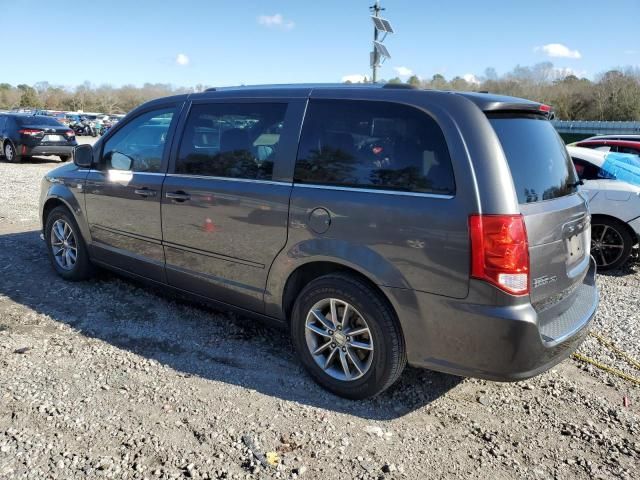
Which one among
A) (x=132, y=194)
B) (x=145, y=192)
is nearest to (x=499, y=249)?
(x=145, y=192)

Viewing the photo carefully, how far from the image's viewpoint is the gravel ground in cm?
268

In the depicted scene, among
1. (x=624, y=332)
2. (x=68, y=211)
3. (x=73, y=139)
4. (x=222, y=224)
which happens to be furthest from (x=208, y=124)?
(x=73, y=139)

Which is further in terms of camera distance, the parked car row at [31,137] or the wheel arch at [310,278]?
the parked car row at [31,137]

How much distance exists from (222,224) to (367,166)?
1.21 meters

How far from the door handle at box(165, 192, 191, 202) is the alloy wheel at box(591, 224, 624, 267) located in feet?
16.5

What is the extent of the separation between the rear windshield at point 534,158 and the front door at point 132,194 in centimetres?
260

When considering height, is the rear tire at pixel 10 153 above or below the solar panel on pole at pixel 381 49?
→ below

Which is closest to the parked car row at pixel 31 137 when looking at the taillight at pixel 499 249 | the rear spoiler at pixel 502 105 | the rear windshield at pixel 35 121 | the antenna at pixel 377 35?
the rear windshield at pixel 35 121

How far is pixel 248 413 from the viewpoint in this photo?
122 inches

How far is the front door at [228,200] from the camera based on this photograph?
346cm

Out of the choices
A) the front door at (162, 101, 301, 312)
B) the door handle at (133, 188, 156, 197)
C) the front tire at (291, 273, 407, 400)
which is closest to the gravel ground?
the front tire at (291, 273, 407, 400)

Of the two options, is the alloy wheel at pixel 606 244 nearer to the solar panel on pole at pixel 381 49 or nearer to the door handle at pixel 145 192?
the door handle at pixel 145 192

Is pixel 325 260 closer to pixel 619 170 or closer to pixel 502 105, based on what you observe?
pixel 502 105

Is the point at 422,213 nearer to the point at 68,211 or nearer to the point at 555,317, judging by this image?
the point at 555,317
